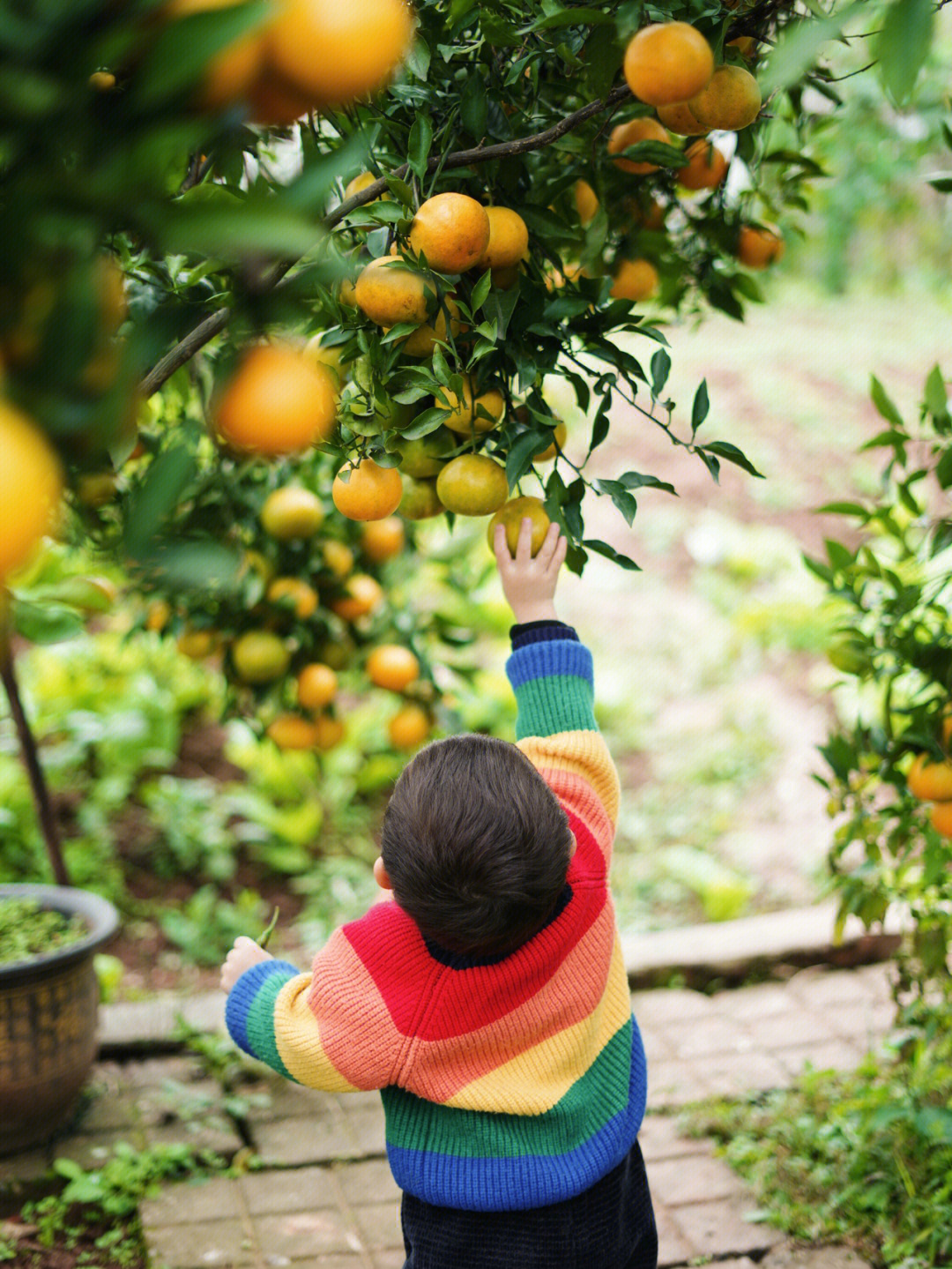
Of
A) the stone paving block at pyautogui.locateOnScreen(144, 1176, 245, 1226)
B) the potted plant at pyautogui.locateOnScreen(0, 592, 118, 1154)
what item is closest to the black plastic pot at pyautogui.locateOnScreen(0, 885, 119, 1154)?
the potted plant at pyautogui.locateOnScreen(0, 592, 118, 1154)

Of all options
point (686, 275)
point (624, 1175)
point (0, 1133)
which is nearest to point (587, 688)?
point (624, 1175)

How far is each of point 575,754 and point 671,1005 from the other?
5.15 ft

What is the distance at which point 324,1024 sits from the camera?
1.40 meters

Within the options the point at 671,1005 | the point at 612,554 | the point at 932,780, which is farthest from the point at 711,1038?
the point at 612,554

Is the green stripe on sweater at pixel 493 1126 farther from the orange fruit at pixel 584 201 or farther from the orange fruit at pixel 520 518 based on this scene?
the orange fruit at pixel 584 201

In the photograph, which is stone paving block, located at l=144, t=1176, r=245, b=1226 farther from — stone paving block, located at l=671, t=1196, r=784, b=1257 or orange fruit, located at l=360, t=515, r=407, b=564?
orange fruit, located at l=360, t=515, r=407, b=564

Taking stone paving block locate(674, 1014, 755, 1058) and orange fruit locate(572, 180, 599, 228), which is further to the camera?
stone paving block locate(674, 1014, 755, 1058)

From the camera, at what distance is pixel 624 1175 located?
156 cm

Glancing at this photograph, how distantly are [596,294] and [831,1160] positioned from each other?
1.79 m

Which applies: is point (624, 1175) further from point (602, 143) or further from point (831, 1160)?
point (602, 143)

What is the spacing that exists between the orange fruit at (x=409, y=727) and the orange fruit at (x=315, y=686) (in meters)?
0.21

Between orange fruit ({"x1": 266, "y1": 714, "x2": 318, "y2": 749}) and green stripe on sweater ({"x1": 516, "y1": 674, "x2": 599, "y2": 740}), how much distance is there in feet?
3.20

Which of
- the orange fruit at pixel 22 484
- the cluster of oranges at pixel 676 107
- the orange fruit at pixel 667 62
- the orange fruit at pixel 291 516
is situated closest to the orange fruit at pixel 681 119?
the cluster of oranges at pixel 676 107

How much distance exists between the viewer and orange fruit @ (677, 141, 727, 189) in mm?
1612
